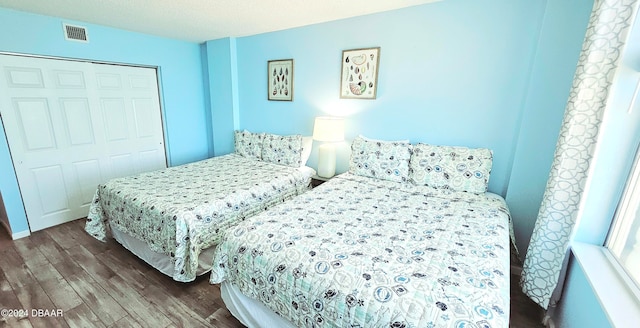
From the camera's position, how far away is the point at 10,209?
2.49 m

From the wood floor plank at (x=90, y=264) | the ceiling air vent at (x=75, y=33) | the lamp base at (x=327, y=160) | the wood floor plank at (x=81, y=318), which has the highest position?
the ceiling air vent at (x=75, y=33)

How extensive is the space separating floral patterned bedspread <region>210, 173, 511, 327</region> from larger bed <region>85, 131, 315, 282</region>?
466mm

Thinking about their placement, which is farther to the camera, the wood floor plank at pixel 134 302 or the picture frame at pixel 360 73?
the picture frame at pixel 360 73

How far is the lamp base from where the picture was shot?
2838 mm

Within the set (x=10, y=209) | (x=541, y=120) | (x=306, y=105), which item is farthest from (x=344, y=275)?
(x=10, y=209)

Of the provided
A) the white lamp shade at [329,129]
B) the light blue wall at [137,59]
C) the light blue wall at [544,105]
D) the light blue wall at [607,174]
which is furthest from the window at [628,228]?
the light blue wall at [137,59]

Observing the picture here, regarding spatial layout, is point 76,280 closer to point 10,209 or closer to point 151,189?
point 151,189

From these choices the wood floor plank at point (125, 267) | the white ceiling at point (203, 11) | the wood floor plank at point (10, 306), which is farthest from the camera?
the white ceiling at point (203, 11)

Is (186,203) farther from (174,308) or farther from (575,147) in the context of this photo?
(575,147)

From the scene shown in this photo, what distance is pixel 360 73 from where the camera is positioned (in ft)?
8.78

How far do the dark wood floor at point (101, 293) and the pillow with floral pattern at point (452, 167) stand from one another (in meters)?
0.83

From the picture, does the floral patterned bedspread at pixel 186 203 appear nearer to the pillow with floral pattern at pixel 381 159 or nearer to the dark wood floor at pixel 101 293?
the dark wood floor at pixel 101 293

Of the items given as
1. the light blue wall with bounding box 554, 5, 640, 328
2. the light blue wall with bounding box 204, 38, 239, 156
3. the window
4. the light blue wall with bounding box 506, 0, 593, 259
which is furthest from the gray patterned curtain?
the light blue wall with bounding box 204, 38, 239, 156

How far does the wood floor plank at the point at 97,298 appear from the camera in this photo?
168cm
